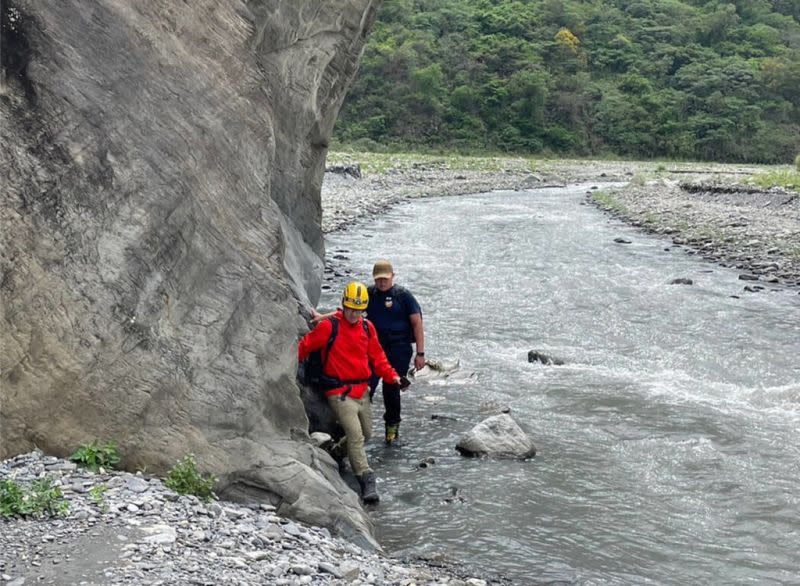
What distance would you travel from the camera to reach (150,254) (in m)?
8.07

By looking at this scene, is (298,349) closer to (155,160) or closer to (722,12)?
(155,160)

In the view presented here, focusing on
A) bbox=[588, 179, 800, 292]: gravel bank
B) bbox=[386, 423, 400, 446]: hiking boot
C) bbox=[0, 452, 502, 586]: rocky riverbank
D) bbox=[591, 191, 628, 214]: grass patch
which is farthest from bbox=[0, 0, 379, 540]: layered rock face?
bbox=[591, 191, 628, 214]: grass patch

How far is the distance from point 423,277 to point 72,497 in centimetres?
1935

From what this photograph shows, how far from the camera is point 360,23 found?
45.1 feet

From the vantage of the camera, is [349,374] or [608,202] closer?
[349,374]

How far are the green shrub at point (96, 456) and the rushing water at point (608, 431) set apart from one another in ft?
10.4

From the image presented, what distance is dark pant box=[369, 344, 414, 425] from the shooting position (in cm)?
1211

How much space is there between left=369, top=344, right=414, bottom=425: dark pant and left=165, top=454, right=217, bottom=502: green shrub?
4.39 m

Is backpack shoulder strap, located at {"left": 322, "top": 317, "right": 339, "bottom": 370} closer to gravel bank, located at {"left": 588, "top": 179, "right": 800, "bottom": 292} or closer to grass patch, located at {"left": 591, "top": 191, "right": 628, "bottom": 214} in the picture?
gravel bank, located at {"left": 588, "top": 179, "right": 800, "bottom": 292}

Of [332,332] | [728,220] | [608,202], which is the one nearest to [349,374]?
[332,332]

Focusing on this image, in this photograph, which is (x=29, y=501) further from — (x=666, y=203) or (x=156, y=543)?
(x=666, y=203)

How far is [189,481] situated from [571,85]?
109 m

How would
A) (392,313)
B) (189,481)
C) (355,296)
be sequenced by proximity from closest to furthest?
(189,481) → (355,296) → (392,313)

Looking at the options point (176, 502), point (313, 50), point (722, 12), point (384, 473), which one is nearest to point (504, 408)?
point (384, 473)
